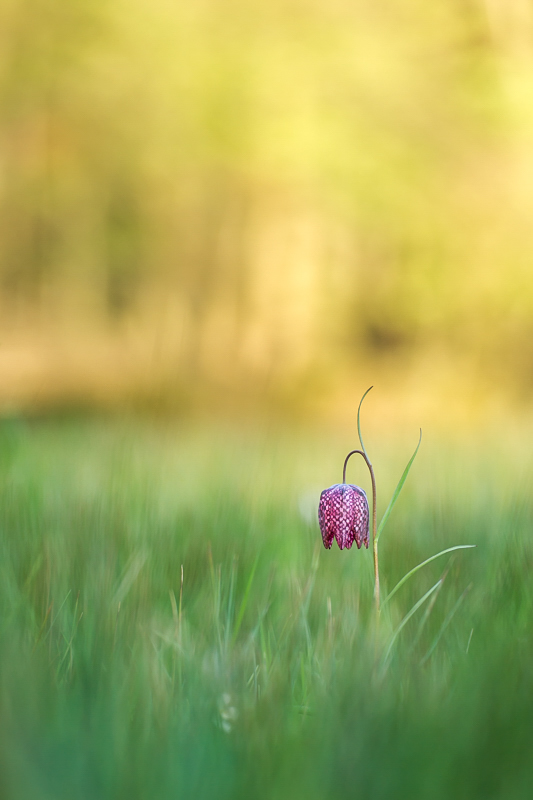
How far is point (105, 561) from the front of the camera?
990mm

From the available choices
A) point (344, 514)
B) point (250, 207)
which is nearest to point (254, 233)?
point (250, 207)

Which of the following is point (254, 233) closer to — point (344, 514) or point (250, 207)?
point (250, 207)

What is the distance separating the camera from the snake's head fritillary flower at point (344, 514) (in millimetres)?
869

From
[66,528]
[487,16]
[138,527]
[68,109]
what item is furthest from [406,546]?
[487,16]

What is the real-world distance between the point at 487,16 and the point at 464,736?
3.76 metres

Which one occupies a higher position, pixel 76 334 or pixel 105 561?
pixel 76 334

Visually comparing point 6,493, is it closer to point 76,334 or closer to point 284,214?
point 76,334

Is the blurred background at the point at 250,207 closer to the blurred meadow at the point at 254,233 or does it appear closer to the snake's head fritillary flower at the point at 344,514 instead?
the blurred meadow at the point at 254,233

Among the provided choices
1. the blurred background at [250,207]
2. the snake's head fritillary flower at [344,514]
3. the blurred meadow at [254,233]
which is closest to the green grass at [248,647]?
the snake's head fritillary flower at [344,514]

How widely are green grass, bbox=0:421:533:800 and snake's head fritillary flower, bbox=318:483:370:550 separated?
7 cm

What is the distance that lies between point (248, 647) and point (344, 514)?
0.21m

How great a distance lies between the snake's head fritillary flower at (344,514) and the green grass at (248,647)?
2.7 inches

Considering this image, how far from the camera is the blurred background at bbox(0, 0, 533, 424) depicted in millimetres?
3385

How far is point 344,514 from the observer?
2.85ft
